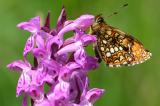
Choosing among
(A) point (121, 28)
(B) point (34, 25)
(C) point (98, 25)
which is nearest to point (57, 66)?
(B) point (34, 25)

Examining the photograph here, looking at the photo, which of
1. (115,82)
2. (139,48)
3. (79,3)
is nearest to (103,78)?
(115,82)

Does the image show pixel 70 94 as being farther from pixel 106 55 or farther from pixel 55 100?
pixel 106 55

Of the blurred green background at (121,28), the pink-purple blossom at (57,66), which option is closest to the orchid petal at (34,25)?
the pink-purple blossom at (57,66)

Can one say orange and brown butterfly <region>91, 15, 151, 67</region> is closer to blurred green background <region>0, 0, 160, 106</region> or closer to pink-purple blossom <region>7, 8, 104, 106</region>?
pink-purple blossom <region>7, 8, 104, 106</region>

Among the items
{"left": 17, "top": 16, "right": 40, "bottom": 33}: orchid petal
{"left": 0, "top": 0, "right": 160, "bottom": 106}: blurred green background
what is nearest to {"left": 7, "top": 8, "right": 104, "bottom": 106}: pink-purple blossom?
{"left": 17, "top": 16, "right": 40, "bottom": 33}: orchid petal

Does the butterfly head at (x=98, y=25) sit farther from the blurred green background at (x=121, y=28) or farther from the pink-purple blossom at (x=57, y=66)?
the blurred green background at (x=121, y=28)
